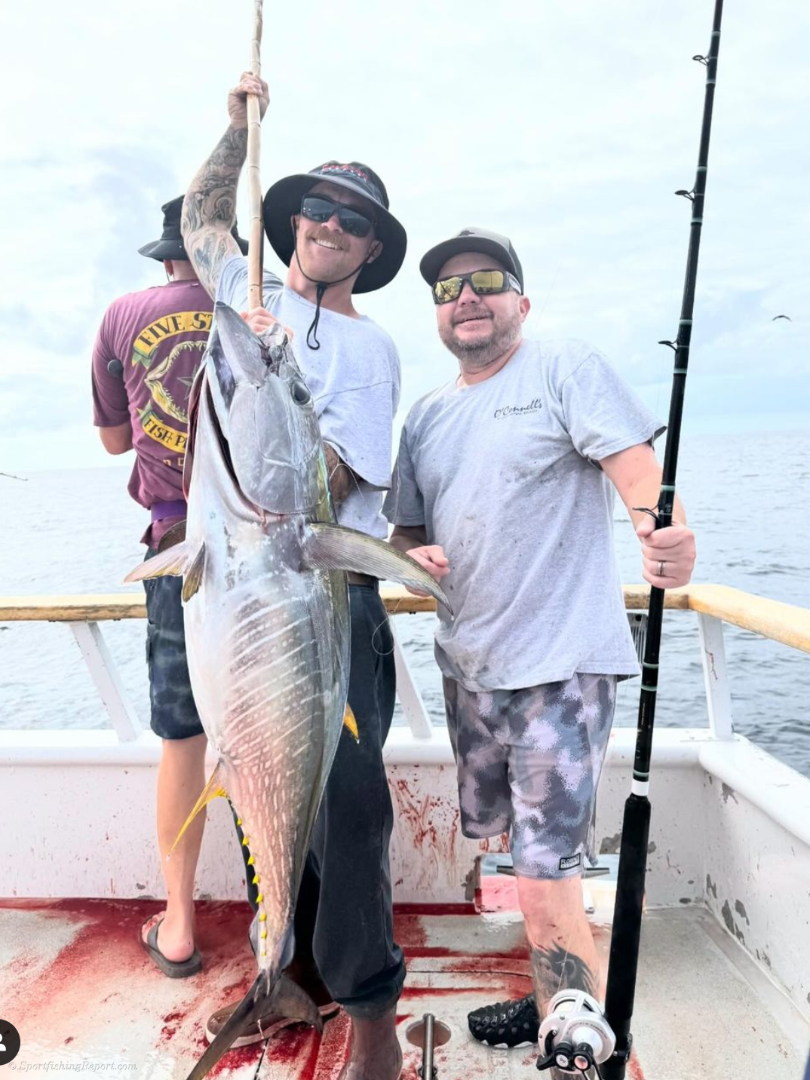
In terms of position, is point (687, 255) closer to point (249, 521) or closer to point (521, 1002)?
point (249, 521)

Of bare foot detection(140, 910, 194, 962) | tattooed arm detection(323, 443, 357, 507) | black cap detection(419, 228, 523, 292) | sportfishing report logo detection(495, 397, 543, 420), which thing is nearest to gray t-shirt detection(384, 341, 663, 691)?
sportfishing report logo detection(495, 397, 543, 420)

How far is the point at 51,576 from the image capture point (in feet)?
78.9

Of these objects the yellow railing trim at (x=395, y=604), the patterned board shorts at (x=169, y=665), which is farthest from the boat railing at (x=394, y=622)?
the patterned board shorts at (x=169, y=665)

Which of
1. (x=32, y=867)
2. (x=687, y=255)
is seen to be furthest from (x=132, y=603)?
(x=687, y=255)

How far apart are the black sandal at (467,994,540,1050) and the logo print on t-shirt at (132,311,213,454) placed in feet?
6.87

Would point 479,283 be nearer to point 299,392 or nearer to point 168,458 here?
point 299,392

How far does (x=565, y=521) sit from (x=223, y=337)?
1.27m

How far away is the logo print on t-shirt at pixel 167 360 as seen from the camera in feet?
8.82

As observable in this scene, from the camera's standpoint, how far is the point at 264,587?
1583mm

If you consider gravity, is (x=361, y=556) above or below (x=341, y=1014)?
above

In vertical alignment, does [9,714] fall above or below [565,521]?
below

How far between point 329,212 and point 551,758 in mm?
1707

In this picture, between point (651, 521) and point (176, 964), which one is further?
point (176, 964)

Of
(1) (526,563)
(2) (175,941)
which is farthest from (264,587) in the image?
(2) (175,941)
